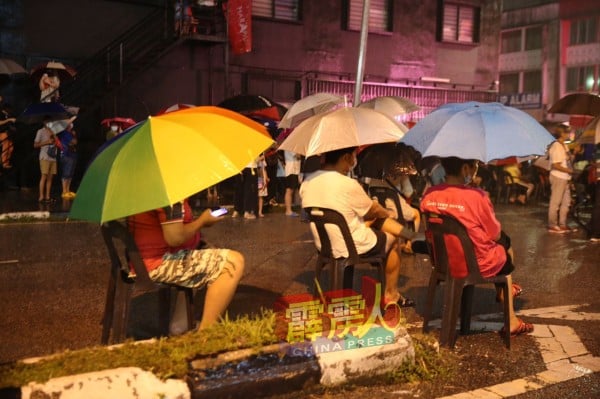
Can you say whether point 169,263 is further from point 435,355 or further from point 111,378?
point 435,355

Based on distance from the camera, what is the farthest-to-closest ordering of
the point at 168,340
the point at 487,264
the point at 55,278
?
the point at 55,278, the point at 487,264, the point at 168,340

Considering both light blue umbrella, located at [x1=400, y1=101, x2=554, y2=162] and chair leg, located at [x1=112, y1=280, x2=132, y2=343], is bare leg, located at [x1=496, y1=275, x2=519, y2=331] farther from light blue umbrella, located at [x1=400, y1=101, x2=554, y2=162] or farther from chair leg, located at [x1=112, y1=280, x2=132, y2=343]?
chair leg, located at [x1=112, y1=280, x2=132, y2=343]

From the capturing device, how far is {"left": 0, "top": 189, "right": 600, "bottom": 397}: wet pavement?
5.87m

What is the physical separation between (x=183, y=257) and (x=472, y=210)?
236cm

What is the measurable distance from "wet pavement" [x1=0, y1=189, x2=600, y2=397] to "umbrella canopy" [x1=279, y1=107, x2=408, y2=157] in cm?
181

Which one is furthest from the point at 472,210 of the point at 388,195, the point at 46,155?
the point at 46,155

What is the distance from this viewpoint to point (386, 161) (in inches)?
312

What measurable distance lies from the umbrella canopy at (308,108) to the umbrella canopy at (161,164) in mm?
5973

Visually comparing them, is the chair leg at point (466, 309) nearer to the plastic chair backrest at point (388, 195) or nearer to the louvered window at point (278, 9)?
the plastic chair backrest at point (388, 195)

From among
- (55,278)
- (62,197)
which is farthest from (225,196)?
(55,278)

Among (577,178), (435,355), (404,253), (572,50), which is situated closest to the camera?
(435,355)

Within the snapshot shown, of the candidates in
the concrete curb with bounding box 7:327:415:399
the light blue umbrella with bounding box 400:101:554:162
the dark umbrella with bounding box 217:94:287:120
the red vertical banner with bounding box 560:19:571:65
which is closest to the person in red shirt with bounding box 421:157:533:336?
the light blue umbrella with bounding box 400:101:554:162

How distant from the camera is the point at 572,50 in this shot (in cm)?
4209

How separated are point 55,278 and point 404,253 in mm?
4891
